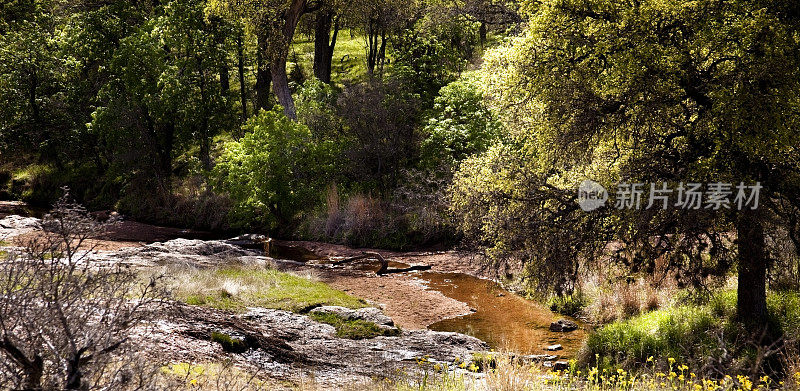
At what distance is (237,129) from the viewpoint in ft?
97.4

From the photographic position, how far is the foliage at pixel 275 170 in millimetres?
23625

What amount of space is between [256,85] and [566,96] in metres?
28.1

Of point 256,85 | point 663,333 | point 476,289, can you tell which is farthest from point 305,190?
point 663,333

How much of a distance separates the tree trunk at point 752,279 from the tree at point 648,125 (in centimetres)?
2

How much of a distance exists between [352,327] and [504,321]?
365cm

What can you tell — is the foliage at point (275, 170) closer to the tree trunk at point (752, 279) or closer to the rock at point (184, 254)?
the rock at point (184, 254)

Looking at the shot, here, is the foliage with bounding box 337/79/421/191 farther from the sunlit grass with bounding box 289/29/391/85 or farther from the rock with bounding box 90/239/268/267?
the sunlit grass with bounding box 289/29/391/85

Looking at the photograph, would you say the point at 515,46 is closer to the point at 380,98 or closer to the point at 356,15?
the point at 380,98

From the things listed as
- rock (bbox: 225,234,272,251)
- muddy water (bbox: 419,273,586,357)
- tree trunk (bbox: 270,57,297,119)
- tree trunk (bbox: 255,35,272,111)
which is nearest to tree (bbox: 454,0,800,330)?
muddy water (bbox: 419,273,586,357)

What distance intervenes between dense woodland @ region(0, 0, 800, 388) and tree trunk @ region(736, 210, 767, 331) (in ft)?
0.13

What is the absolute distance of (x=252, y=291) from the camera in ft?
44.1

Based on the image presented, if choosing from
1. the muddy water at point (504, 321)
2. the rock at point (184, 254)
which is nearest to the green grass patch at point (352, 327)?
the muddy water at point (504, 321)

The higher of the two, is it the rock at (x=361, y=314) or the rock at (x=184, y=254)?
the rock at (x=184, y=254)

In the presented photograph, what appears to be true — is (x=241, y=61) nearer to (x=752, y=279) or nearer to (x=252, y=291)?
(x=252, y=291)
